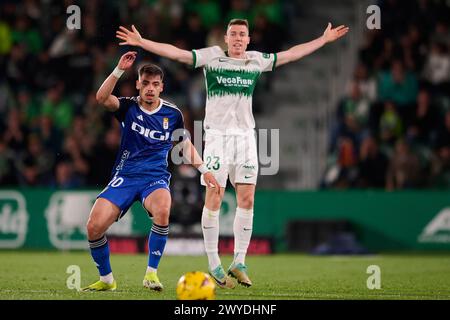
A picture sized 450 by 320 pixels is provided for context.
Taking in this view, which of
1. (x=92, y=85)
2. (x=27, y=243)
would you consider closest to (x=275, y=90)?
(x=92, y=85)

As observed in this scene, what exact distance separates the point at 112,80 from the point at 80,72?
10899 millimetres

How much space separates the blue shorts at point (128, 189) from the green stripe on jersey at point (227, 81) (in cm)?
124

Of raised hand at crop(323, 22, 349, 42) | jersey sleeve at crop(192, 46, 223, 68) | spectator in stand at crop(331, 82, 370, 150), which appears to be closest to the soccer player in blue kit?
jersey sleeve at crop(192, 46, 223, 68)

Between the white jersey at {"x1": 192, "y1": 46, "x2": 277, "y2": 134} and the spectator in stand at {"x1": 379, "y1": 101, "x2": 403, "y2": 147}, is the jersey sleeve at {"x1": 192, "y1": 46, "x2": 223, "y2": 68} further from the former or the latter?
the spectator in stand at {"x1": 379, "y1": 101, "x2": 403, "y2": 147}

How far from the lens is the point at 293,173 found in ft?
66.2

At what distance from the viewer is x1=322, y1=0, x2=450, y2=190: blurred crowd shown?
1853 centimetres

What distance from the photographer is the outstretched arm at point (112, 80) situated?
33.0ft

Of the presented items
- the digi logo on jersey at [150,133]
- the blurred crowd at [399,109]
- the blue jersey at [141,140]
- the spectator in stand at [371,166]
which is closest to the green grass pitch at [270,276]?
the blue jersey at [141,140]

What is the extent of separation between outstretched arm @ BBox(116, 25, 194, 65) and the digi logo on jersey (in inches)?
30.6

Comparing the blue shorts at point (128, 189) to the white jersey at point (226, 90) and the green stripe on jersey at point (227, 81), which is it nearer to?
the white jersey at point (226, 90)

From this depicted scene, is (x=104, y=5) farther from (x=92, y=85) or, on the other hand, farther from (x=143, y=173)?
(x=143, y=173)

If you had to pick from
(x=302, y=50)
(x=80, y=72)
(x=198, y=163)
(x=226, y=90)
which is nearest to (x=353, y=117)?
(x=80, y=72)

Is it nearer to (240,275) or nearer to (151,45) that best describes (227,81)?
(151,45)

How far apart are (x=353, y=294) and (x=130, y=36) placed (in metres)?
3.41
